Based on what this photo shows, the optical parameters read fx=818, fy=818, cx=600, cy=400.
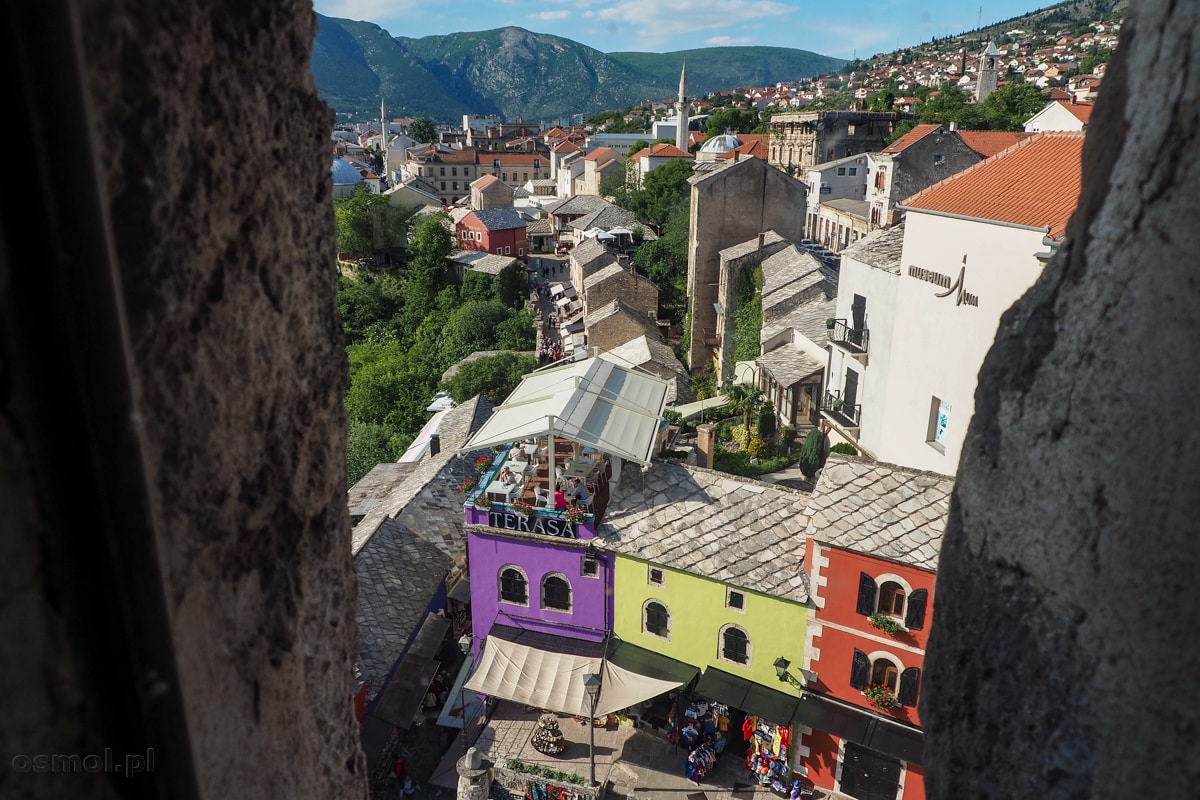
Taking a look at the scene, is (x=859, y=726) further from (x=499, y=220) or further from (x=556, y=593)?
(x=499, y=220)

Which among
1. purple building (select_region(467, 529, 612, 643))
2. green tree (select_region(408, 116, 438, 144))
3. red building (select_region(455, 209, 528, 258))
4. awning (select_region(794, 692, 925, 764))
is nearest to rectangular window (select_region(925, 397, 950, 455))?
awning (select_region(794, 692, 925, 764))

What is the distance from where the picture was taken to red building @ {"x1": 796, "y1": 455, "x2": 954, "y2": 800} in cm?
1256

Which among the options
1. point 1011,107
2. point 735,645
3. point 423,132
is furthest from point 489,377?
point 423,132

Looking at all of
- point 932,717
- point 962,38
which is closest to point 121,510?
point 932,717

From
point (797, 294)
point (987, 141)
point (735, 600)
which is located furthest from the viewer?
point (987, 141)

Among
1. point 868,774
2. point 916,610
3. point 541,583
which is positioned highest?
point 916,610

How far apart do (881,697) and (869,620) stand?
1362 mm

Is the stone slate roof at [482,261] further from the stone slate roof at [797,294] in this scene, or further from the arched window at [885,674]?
the arched window at [885,674]

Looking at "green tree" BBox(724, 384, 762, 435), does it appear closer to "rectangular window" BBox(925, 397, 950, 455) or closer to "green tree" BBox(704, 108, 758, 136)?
"rectangular window" BBox(925, 397, 950, 455)

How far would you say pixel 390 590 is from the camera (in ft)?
60.5

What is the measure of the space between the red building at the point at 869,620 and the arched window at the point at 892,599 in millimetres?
15

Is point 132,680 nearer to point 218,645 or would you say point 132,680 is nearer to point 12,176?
point 218,645

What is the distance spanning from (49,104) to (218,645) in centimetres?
95

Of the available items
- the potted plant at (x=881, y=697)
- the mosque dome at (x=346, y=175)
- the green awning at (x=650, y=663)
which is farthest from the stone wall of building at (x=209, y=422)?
the mosque dome at (x=346, y=175)
